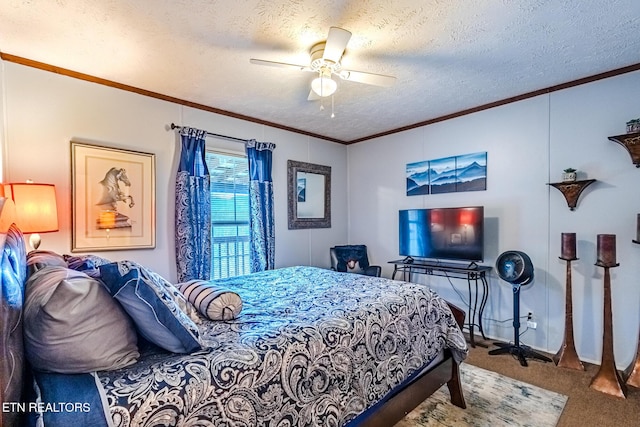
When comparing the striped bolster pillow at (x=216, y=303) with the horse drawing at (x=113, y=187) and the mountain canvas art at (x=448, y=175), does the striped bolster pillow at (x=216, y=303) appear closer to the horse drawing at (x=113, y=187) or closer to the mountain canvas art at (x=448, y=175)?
the horse drawing at (x=113, y=187)

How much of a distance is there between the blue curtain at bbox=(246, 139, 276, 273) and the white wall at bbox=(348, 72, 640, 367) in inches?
82.2

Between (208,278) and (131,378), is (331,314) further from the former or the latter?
(208,278)

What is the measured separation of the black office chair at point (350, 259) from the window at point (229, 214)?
4.22 ft

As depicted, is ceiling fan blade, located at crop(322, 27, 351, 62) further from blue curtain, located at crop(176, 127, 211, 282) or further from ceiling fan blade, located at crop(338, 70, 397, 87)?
blue curtain, located at crop(176, 127, 211, 282)

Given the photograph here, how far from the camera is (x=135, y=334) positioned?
1.25 metres

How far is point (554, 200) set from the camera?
313 cm

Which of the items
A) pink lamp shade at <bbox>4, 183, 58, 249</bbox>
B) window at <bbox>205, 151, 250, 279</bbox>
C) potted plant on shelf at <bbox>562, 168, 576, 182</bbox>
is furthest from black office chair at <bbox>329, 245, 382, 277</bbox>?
pink lamp shade at <bbox>4, 183, 58, 249</bbox>

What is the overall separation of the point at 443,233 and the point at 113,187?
3468 millimetres

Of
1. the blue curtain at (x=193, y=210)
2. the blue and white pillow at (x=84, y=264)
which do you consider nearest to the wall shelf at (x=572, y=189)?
the blue curtain at (x=193, y=210)

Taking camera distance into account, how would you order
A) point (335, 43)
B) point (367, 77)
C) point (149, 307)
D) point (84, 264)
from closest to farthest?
1. point (149, 307)
2. point (84, 264)
3. point (335, 43)
4. point (367, 77)

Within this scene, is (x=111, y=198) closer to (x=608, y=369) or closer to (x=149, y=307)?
(x=149, y=307)

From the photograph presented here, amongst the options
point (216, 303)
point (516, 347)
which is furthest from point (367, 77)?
point (516, 347)

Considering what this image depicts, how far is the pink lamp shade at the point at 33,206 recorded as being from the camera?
2.10 m

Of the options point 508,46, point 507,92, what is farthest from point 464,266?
point 508,46
